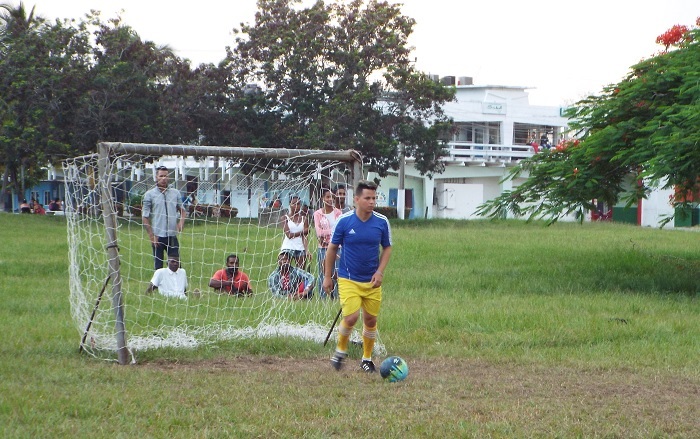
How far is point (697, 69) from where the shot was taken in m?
15.0

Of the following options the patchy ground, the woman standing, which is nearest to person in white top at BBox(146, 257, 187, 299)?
the woman standing

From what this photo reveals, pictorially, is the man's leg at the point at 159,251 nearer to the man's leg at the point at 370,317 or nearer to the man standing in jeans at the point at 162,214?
the man standing in jeans at the point at 162,214

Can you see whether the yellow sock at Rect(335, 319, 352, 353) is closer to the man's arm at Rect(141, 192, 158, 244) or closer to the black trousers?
the man's arm at Rect(141, 192, 158, 244)

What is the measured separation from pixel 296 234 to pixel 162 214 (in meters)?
1.90

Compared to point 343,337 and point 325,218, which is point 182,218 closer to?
point 325,218

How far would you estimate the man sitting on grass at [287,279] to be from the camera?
1231cm

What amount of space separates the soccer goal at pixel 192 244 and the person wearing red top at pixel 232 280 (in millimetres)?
180

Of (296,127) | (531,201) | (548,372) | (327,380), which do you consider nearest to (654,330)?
(548,372)

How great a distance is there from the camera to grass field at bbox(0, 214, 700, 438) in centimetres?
619

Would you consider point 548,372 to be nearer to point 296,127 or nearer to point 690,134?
point 690,134

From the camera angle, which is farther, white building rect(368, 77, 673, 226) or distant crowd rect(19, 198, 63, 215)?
white building rect(368, 77, 673, 226)

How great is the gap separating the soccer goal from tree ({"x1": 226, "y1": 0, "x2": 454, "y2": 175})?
20.3 m

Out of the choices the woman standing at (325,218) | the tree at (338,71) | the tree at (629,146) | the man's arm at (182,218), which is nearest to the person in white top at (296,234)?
the woman standing at (325,218)

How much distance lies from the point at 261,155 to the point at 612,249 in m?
14.4
